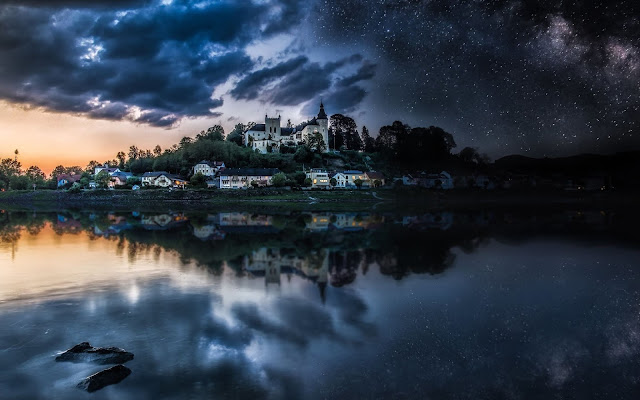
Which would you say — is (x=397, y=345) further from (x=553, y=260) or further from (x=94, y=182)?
(x=94, y=182)

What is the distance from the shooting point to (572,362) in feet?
33.2

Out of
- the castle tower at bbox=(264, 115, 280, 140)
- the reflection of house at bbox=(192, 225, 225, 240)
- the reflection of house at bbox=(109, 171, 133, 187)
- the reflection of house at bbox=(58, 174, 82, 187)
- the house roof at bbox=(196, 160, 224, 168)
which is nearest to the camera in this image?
the reflection of house at bbox=(192, 225, 225, 240)

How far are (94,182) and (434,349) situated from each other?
9983 centimetres

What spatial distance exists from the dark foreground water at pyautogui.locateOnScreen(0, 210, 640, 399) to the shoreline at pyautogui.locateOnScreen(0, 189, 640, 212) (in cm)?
3716

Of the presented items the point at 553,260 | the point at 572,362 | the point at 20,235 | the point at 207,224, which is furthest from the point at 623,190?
the point at 20,235

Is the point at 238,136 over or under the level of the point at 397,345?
→ over

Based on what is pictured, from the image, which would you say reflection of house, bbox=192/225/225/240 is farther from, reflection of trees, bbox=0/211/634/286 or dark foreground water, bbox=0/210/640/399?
dark foreground water, bbox=0/210/640/399

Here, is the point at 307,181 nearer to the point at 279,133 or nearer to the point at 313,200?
the point at 313,200

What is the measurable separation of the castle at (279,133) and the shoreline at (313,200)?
3609cm

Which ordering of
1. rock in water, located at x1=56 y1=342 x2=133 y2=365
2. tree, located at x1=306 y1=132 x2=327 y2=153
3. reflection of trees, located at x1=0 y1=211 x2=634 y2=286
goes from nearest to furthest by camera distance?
rock in water, located at x1=56 y1=342 x2=133 y2=365 < reflection of trees, located at x1=0 y1=211 x2=634 y2=286 < tree, located at x1=306 y1=132 x2=327 y2=153

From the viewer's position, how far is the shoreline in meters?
64.8

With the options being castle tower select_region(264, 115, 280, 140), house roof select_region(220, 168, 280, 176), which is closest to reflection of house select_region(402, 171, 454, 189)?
house roof select_region(220, 168, 280, 176)

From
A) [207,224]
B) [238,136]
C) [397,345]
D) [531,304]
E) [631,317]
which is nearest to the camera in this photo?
[397,345]

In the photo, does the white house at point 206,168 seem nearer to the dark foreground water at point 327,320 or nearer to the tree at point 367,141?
the tree at point 367,141
